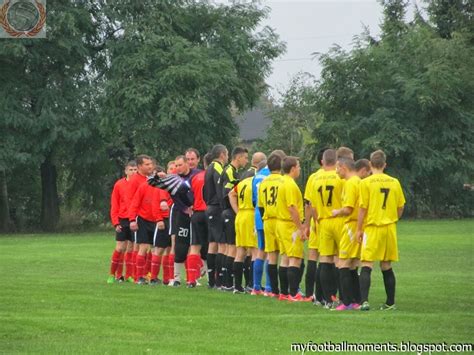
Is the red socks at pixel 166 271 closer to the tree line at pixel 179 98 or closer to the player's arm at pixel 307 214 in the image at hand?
the player's arm at pixel 307 214

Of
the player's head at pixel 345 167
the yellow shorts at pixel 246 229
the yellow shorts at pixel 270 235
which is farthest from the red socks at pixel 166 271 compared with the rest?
the player's head at pixel 345 167

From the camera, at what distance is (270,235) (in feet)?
61.5

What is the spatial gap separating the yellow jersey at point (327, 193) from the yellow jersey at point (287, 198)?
451mm

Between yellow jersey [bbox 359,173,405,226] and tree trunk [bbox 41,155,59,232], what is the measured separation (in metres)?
38.9

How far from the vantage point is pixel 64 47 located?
50.2 meters

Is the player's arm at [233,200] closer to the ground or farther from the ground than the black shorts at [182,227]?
farther from the ground

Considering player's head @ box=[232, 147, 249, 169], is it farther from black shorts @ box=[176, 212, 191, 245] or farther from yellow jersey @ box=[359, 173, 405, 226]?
yellow jersey @ box=[359, 173, 405, 226]

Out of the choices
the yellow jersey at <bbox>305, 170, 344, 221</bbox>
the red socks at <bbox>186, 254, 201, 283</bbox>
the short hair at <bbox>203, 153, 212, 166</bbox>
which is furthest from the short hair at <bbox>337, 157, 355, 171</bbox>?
the red socks at <bbox>186, 254, 201, 283</bbox>

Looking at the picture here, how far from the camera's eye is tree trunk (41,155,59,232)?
54562mm

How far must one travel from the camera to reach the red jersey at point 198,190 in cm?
2120

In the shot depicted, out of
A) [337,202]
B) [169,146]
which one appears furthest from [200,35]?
[337,202]

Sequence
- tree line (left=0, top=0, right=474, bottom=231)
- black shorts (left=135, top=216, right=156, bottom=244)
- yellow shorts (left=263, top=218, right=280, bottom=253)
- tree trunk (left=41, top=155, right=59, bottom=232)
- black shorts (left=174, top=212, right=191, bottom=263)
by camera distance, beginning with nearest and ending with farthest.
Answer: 1. yellow shorts (left=263, top=218, right=280, bottom=253)
2. black shorts (left=174, top=212, right=191, bottom=263)
3. black shorts (left=135, top=216, right=156, bottom=244)
4. tree line (left=0, top=0, right=474, bottom=231)
5. tree trunk (left=41, top=155, right=59, bottom=232)

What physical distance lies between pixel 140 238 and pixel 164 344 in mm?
8746

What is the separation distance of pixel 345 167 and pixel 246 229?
126 inches
